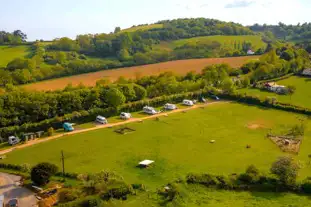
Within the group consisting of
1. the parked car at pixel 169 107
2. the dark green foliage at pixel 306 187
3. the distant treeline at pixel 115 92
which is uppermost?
the distant treeline at pixel 115 92

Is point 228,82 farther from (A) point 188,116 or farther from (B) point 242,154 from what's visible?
(B) point 242,154

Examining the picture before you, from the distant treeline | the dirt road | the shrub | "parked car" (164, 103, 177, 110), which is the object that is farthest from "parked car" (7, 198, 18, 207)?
"parked car" (164, 103, 177, 110)

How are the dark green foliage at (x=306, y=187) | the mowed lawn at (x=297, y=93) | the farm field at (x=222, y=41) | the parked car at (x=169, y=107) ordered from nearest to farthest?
the dark green foliage at (x=306, y=187) < the parked car at (x=169, y=107) < the mowed lawn at (x=297, y=93) < the farm field at (x=222, y=41)

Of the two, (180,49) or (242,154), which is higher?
(180,49)

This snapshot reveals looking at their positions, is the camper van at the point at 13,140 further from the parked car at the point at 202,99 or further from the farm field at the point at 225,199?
the parked car at the point at 202,99

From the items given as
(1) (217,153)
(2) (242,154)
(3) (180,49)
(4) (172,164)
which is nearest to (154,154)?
(4) (172,164)

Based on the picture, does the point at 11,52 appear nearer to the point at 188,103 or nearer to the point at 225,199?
the point at 188,103

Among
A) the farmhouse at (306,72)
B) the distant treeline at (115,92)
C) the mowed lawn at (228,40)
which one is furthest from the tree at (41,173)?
the mowed lawn at (228,40)
